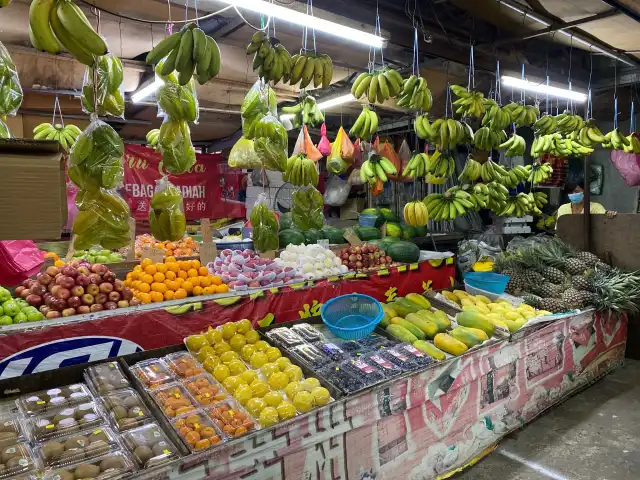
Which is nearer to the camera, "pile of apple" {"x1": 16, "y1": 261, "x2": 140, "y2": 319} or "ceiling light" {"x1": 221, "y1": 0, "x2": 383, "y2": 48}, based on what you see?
"ceiling light" {"x1": 221, "y1": 0, "x2": 383, "y2": 48}

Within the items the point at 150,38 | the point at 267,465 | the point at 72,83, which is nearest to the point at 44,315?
the point at 267,465

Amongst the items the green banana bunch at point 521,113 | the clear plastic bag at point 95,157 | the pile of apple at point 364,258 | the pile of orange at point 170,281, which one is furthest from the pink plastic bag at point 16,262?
the green banana bunch at point 521,113

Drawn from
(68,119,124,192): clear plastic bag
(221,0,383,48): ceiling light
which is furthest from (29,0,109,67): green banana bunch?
(221,0,383,48): ceiling light

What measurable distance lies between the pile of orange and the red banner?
4.22m

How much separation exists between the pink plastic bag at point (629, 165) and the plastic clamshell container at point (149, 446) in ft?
26.6

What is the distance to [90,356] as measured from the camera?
3266 mm

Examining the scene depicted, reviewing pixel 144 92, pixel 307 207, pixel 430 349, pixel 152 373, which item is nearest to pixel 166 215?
pixel 152 373

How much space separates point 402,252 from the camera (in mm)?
5469

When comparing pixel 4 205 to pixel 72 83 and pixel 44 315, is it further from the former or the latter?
pixel 72 83

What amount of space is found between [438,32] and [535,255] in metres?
2.89

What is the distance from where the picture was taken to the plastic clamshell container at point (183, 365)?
2.60 meters

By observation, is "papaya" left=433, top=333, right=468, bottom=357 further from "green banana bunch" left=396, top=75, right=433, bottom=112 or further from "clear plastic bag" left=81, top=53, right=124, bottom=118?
"clear plastic bag" left=81, top=53, right=124, bottom=118

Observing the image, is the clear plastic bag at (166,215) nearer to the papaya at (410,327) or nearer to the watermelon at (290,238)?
the papaya at (410,327)

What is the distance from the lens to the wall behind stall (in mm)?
8844
